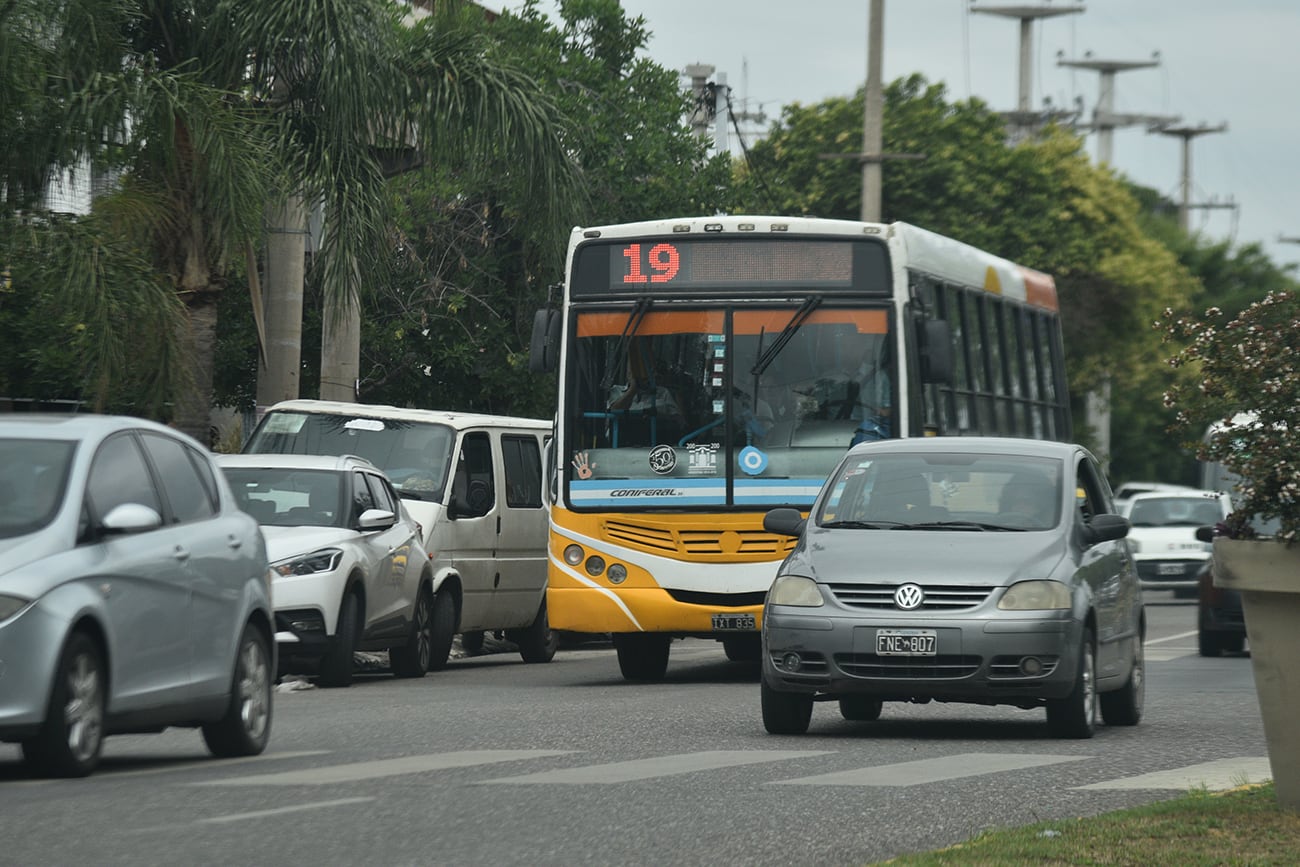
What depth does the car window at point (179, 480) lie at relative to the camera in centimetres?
1103

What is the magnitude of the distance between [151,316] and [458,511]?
3.34 m

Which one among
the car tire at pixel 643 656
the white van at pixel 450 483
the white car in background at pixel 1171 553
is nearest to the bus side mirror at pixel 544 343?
the car tire at pixel 643 656

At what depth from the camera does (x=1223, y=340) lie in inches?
341

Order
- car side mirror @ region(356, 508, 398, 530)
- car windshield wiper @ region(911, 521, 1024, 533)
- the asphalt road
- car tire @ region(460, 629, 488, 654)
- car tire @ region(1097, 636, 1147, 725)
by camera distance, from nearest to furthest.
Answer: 1. the asphalt road
2. car windshield wiper @ region(911, 521, 1024, 533)
3. car tire @ region(1097, 636, 1147, 725)
4. car side mirror @ region(356, 508, 398, 530)
5. car tire @ region(460, 629, 488, 654)

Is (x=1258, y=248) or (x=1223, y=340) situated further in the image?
(x=1258, y=248)

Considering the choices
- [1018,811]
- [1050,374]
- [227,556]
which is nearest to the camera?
[1018,811]

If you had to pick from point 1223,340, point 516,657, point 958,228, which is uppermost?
point 958,228

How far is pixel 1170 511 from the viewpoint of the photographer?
42281 millimetres

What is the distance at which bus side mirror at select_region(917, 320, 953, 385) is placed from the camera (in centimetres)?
1761

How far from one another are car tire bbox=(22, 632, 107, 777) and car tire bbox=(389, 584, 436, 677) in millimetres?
9060

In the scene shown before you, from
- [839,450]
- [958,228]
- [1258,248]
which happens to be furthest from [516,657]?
[1258,248]

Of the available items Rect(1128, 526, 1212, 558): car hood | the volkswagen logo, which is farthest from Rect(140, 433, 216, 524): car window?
Rect(1128, 526, 1212, 558): car hood

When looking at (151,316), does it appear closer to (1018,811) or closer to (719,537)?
(719,537)

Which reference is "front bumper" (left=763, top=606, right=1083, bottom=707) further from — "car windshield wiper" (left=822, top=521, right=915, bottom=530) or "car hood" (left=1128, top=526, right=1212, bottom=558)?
"car hood" (left=1128, top=526, right=1212, bottom=558)
